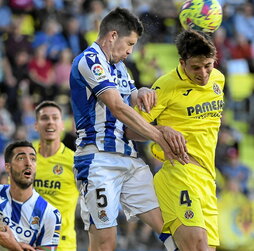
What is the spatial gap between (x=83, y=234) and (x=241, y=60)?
5.77m

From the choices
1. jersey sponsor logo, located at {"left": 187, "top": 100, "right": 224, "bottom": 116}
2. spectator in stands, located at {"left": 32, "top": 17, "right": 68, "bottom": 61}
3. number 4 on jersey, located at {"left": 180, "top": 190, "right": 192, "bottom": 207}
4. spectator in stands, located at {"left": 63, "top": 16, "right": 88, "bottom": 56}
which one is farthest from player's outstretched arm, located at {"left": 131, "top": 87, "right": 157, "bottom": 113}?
spectator in stands, located at {"left": 63, "top": 16, "right": 88, "bottom": 56}

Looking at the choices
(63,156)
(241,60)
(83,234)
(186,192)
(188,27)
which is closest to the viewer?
(186,192)

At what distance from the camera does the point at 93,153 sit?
20.9 ft

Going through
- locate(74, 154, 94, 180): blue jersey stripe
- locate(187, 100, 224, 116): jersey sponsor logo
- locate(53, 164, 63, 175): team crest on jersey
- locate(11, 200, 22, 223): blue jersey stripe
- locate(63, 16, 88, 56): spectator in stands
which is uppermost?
locate(63, 16, 88, 56): spectator in stands

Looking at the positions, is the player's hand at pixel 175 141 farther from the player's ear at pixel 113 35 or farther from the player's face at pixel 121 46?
the player's ear at pixel 113 35

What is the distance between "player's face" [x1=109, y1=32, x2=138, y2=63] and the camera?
6445mm

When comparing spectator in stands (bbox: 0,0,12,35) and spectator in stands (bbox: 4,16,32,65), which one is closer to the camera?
spectator in stands (bbox: 4,16,32,65)

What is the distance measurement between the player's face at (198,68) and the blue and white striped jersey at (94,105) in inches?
23.4

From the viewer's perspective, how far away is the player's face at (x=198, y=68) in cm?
623

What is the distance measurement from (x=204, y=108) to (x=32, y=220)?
1942 millimetres

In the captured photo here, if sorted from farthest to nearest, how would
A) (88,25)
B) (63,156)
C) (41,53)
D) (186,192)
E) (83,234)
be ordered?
(88,25) < (41,53) < (83,234) < (63,156) < (186,192)

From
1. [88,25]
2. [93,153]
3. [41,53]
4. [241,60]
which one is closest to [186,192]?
[93,153]

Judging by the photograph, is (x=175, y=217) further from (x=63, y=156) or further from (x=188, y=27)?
(x=63, y=156)

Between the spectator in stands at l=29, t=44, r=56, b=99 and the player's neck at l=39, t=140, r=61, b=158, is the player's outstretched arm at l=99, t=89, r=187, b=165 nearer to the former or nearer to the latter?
the player's neck at l=39, t=140, r=61, b=158
